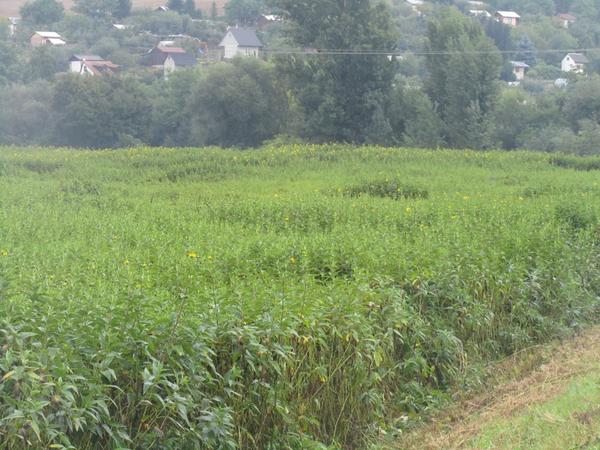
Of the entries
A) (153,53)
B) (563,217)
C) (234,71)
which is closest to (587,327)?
(563,217)

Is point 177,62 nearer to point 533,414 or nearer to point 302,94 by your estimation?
point 302,94

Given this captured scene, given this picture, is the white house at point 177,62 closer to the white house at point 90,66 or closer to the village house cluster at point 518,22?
the white house at point 90,66

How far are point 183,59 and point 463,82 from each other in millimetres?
13591

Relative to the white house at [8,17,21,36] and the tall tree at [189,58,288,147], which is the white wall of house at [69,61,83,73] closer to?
the white house at [8,17,21,36]

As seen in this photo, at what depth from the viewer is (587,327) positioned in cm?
1034

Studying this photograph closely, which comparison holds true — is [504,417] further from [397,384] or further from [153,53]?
[153,53]

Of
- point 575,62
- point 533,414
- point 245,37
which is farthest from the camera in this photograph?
point 575,62

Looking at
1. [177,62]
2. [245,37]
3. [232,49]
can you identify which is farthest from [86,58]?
[245,37]

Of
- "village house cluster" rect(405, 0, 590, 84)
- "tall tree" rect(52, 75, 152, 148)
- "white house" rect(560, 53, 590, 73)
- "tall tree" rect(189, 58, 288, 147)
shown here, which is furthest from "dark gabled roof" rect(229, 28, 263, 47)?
"village house cluster" rect(405, 0, 590, 84)

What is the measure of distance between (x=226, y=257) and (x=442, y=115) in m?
35.2

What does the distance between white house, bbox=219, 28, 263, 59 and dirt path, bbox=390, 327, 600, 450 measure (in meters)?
39.3

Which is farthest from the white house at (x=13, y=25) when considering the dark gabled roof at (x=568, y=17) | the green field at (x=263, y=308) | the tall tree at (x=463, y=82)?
the dark gabled roof at (x=568, y=17)

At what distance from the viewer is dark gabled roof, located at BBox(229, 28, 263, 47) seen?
1939 inches

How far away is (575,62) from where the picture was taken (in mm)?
62000
